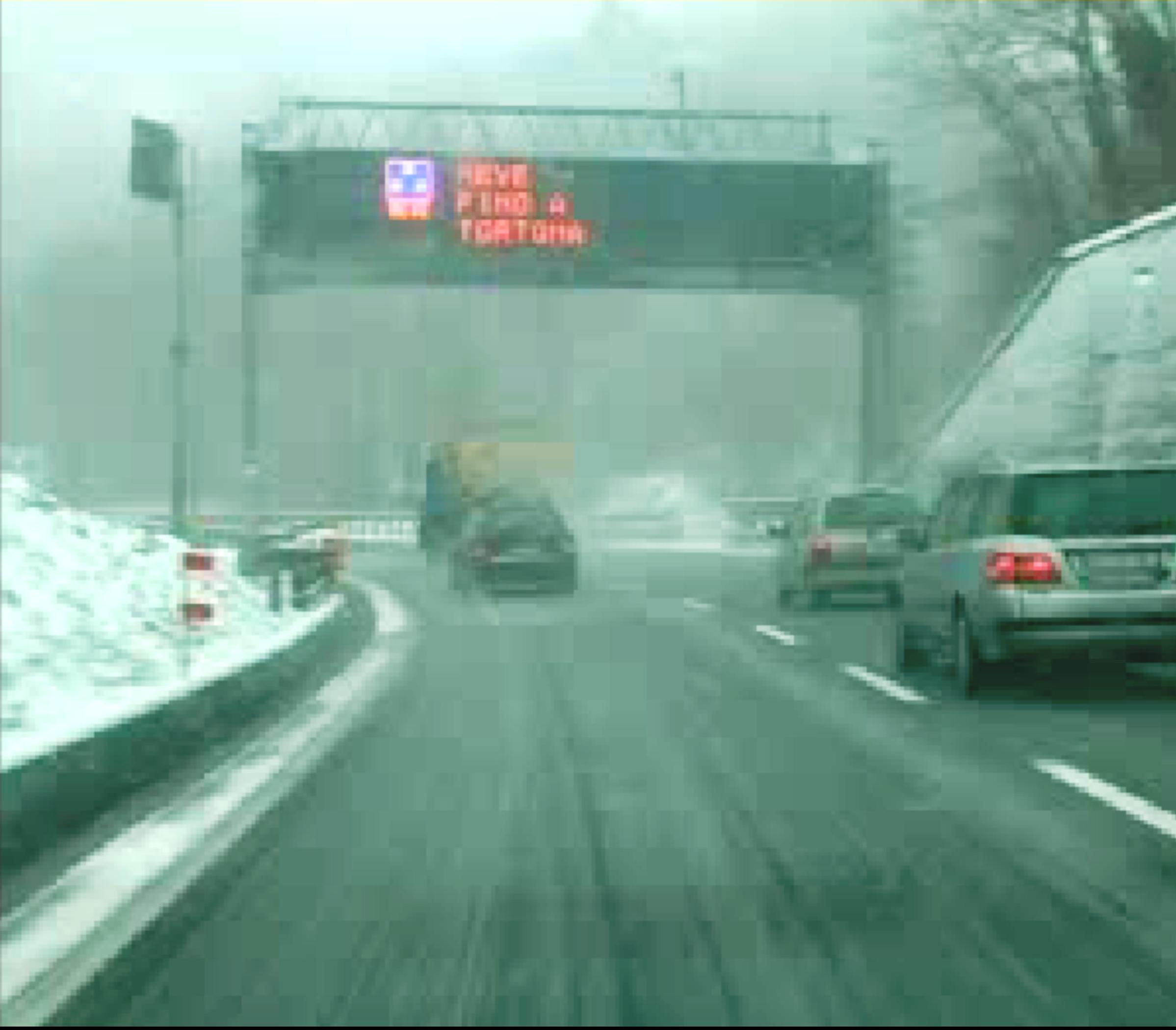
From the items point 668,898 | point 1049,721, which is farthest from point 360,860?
point 1049,721

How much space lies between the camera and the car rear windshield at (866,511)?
3036 centimetres

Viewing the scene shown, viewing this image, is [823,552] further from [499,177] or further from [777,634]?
[499,177]

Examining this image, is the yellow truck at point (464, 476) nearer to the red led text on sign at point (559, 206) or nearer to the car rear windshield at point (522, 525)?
the red led text on sign at point (559, 206)

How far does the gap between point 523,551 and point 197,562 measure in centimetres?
1997

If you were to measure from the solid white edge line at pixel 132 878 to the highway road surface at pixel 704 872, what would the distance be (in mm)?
132

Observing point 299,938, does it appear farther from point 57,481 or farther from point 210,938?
point 57,481

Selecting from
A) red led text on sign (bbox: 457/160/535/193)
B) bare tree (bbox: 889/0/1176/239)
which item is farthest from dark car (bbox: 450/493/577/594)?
bare tree (bbox: 889/0/1176/239)

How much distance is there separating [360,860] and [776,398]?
10126 cm

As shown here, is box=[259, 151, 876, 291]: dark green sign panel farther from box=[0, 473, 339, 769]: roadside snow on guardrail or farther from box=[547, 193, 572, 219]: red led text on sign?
box=[0, 473, 339, 769]: roadside snow on guardrail

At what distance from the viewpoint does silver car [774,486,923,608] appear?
30.1 m

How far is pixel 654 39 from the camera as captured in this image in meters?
134

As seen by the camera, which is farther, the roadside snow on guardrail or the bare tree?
the bare tree

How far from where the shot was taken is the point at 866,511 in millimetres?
30719

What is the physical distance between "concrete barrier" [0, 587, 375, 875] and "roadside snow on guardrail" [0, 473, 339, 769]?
88 mm
